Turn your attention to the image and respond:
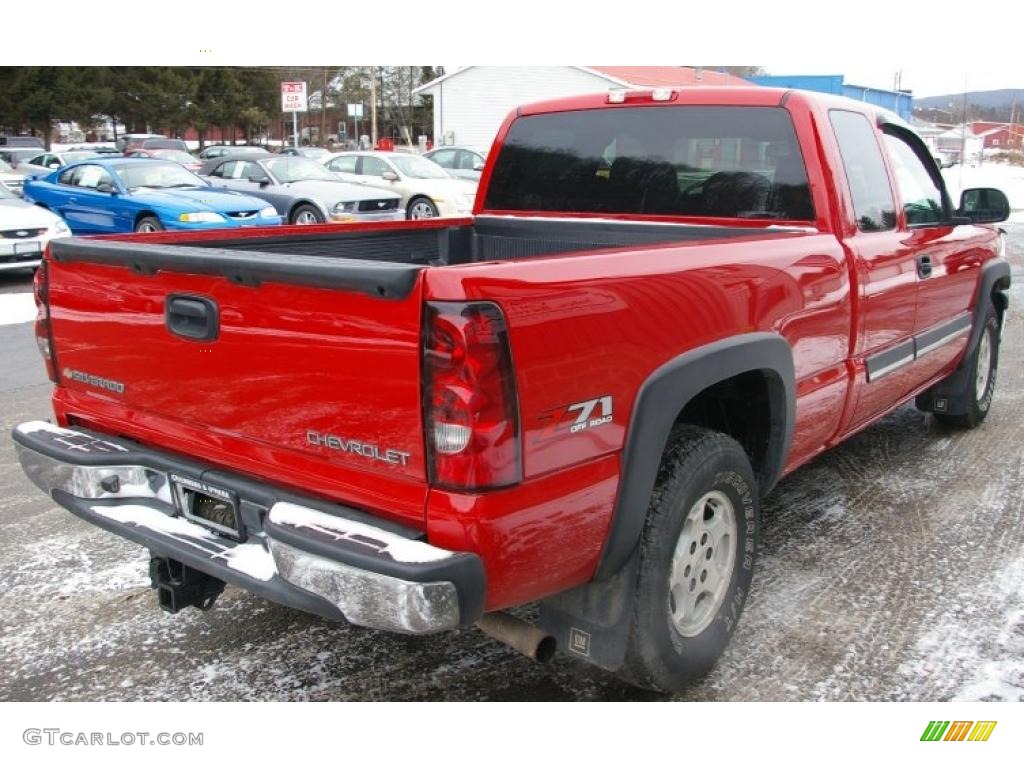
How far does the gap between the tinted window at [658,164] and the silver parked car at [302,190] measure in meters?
11.0

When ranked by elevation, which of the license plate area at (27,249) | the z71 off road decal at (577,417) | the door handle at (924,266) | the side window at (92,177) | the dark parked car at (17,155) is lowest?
the license plate area at (27,249)

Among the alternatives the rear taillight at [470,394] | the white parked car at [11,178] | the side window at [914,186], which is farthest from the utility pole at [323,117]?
the rear taillight at [470,394]

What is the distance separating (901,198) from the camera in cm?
444

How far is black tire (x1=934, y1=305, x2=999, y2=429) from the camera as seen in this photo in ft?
18.7

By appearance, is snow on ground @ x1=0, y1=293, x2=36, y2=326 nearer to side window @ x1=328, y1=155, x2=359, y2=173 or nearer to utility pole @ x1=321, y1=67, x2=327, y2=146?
side window @ x1=328, y1=155, x2=359, y2=173

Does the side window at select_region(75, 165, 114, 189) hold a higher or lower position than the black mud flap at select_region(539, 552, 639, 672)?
higher

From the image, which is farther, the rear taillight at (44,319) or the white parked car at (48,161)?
the white parked car at (48,161)

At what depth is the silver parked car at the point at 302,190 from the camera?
15.5 m

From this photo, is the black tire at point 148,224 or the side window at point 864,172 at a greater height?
the side window at point 864,172

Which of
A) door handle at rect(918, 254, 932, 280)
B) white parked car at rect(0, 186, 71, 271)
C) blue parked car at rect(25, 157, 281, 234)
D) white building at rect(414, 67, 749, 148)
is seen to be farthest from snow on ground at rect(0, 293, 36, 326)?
white building at rect(414, 67, 749, 148)

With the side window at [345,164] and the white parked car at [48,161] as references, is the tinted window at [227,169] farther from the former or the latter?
the white parked car at [48,161]

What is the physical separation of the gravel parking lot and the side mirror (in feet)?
4.90

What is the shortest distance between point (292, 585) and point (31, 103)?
136 feet
